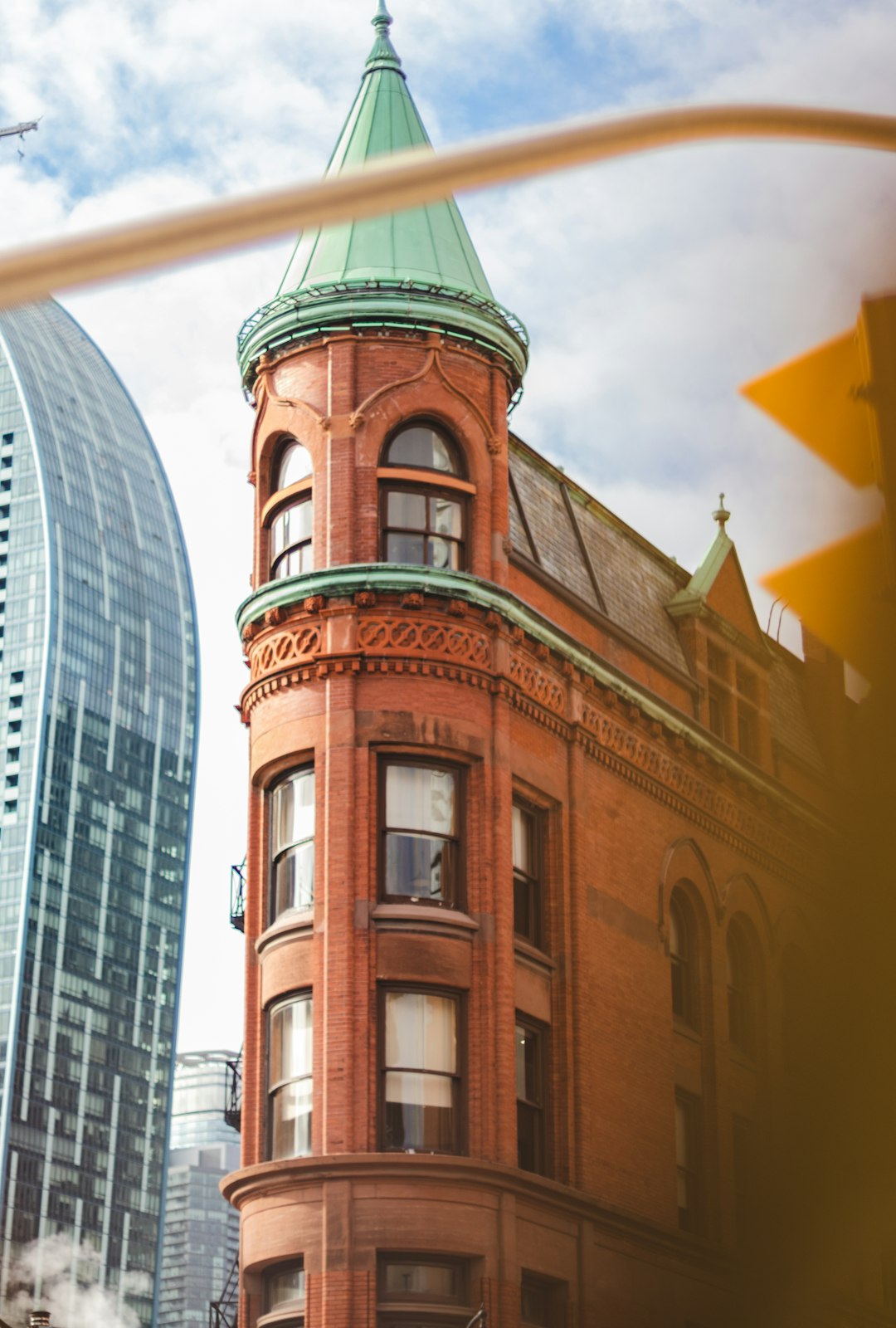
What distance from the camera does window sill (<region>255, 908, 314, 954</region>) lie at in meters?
30.0

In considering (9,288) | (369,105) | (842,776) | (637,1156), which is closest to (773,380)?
(842,776)

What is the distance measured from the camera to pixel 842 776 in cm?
820

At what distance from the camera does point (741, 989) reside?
127 feet

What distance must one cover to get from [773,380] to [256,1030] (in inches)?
900

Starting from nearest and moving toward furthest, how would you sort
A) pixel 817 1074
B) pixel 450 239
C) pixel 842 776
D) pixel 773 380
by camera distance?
pixel 817 1074 → pixel 842 776 → pixel 773 380 → pixel 450 239

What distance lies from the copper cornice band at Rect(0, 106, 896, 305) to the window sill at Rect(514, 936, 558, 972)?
23.7 m

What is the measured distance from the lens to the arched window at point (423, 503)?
32.5 meters

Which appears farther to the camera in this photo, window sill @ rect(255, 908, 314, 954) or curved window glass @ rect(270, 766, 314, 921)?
curved window glass @ rect(270, 766, 314, 921)

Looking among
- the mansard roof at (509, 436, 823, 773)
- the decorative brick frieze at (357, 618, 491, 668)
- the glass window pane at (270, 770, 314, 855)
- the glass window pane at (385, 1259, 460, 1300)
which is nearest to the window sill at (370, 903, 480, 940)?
the glass window pane at (270, 770, 314, 855)

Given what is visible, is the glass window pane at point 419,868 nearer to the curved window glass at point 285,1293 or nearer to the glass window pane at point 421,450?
the curved window glass at point 285,1293

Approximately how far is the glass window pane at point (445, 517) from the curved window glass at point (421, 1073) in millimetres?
7544

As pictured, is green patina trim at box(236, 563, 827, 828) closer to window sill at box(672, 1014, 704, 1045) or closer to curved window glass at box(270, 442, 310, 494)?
curved window glass at box(270, 442, 310, 494)

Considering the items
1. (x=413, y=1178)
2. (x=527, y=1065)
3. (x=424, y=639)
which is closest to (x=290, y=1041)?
(x=413, y=1178)

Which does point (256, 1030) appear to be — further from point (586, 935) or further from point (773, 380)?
point (773, 380)
